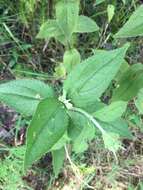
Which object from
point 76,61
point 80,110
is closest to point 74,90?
point 80,110

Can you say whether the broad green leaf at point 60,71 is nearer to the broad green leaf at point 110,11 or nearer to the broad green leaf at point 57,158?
the broad green leaf at point 110,11

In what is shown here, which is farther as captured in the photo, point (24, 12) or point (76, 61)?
point (24, 12)

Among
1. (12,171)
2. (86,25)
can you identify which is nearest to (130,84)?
(86,25)

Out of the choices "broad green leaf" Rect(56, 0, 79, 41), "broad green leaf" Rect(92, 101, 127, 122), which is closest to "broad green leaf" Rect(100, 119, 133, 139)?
"broad green leaf" Rect(92, 101, 127, 122)

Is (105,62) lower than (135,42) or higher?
higher

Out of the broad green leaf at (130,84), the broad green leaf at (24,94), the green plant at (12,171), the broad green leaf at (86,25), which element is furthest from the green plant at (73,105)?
the green plant at (12,171)

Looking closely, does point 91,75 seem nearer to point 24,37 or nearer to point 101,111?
point 101,111

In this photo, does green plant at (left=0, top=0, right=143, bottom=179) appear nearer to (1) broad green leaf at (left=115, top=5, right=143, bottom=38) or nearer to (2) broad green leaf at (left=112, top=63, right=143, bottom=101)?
(1) broad green leaf at (left=115, top=5, right=143, bottom=38)

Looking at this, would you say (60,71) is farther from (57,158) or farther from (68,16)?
(57,158)
